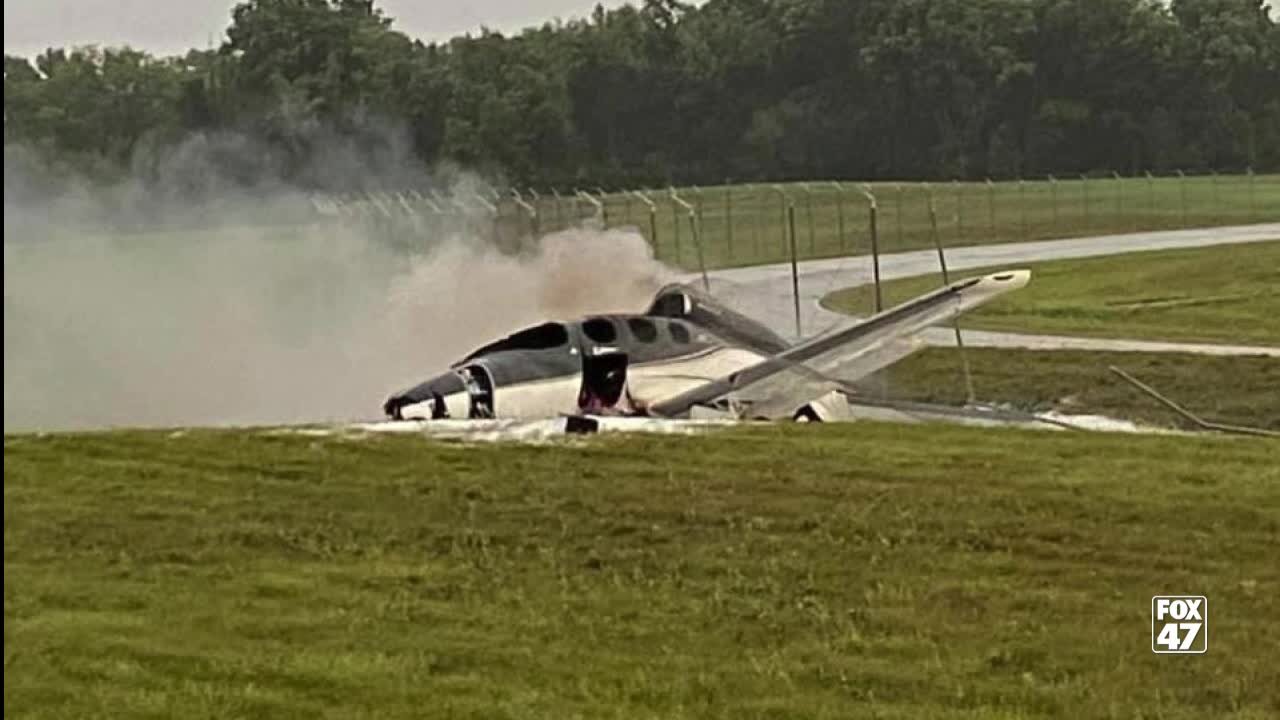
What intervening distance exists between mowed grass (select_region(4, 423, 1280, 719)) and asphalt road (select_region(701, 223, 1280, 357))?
12.1 m

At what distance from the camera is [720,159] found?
2692 centimetres

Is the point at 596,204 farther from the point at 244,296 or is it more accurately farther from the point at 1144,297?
the point at 1144,297

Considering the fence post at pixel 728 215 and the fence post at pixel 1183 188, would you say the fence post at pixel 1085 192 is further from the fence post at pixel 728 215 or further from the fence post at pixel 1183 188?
the fence post at pixel 728 215

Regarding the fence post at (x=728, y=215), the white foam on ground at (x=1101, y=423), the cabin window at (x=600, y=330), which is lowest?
the white foam on ground at (x=1101, y=423)

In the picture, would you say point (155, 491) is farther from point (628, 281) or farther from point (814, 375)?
point (628, 281)

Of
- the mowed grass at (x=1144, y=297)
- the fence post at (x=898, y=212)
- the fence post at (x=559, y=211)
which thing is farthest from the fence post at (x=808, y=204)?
the fence post at (x=559, y=211)

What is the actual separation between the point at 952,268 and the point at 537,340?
49.8ft

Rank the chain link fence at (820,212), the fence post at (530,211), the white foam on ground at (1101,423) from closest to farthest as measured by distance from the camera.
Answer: the white foam on ground at (1101,423) → the fence post at (530,211) → the chain link fence at (820,212)

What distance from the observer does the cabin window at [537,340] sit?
756 inches

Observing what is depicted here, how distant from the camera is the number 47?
27.2 ft

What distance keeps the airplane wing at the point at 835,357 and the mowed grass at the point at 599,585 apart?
5.96 metres

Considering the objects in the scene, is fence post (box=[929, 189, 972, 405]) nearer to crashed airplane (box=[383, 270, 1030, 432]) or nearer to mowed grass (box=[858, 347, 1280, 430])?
mowed grass (box=[858, 347, 1280, 430])

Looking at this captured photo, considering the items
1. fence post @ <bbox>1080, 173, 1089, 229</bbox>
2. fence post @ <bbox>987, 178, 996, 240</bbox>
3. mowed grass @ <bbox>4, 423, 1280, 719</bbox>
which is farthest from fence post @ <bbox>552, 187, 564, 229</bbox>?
fence post @ <bbox>1080, 173, 1089, 229</bbox>

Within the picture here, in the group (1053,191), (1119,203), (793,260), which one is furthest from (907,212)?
(1119,203)
